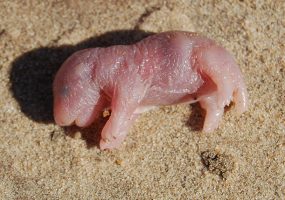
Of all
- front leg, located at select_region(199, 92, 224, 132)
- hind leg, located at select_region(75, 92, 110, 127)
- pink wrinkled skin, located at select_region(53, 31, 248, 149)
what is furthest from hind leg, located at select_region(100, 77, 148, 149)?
front leg, located at select_region(199, 92, 224, 132)

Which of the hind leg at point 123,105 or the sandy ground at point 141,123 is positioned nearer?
the hind leg at point 123,105

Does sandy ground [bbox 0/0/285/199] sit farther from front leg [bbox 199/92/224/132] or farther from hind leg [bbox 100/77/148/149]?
hind leg [bbox 100/77/148/149]

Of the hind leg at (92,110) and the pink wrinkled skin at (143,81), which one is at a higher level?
the pink wrinkled skin at (143,81)

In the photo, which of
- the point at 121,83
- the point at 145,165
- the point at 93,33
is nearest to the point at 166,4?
the point at 93,33

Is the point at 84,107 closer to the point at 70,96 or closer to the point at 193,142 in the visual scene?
the point at 70,96

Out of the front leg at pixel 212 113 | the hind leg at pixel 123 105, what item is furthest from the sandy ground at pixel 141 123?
the hind leg at pixel 123 105

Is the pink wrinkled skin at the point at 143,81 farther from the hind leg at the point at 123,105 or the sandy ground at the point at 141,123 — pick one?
the sandy ground at the point at 141,123

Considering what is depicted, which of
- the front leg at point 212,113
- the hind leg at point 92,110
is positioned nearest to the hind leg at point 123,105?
the hind leg at point 92,110
